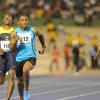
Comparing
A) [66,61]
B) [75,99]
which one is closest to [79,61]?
[66,61]

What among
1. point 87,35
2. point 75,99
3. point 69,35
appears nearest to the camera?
point 75,99

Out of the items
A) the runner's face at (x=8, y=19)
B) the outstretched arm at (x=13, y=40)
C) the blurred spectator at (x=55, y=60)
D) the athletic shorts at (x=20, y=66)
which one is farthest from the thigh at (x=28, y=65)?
the blurred spectator at (x=55, y=60)

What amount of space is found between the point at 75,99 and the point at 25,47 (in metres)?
2.58

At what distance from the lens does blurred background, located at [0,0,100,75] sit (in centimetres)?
3738

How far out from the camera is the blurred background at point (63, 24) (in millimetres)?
37375

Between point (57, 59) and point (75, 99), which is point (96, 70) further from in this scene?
point (75, 99)

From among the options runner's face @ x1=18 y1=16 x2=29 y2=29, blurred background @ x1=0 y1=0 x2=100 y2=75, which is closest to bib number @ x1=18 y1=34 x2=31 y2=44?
runner's face @ x1=18 y1=16 x2=29 y2=29

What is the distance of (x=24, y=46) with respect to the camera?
51.2 feet

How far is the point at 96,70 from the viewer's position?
118 feet

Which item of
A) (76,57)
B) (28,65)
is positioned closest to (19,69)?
(28,65)

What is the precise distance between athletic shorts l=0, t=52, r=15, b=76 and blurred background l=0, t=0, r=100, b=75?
21.0 m

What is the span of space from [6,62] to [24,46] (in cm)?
56

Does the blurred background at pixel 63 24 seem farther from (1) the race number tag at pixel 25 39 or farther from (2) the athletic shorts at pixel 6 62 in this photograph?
(2) the athletic shorts at pixel 6 62

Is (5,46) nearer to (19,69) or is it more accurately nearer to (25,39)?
(25,39)
